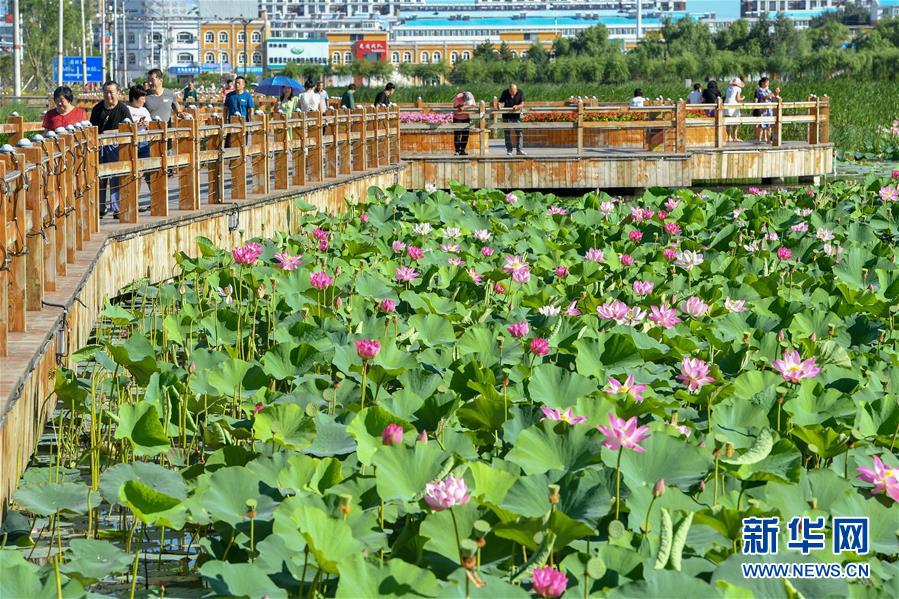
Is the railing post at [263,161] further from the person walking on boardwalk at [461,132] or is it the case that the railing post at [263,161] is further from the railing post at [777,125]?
the railing post at [777,125]

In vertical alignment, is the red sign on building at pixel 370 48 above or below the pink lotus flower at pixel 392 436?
above

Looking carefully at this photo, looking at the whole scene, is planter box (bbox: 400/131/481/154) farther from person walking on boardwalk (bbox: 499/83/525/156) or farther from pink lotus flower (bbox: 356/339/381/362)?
pink lotus flower (bbox: 356/339/381/362)

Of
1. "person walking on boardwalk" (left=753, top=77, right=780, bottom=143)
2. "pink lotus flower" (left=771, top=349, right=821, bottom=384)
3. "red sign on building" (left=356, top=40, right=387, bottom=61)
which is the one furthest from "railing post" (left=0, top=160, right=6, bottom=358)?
"red sign on building" (left=356, top=40, right=387, bottom=61)

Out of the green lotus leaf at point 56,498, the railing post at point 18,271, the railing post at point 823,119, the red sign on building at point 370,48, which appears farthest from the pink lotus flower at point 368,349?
the red sign on building at point 370,48

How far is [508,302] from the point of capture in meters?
7.51

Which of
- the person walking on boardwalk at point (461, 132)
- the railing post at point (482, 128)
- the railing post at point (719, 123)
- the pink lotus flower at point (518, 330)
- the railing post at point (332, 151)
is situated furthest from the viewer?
the railing post at point (719, 123)

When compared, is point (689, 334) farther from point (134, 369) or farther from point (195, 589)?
point (195, 589)

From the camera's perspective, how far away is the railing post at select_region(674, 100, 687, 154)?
20.9 meters

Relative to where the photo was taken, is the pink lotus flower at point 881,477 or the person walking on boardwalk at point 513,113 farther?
the person walking on boardwalk at point 513,113

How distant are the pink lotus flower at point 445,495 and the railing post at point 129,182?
295 inches

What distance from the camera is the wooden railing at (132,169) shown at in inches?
242

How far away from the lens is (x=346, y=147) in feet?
58.6

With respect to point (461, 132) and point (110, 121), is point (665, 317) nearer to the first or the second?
point (110, 121)

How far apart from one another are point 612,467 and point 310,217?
9072mm
